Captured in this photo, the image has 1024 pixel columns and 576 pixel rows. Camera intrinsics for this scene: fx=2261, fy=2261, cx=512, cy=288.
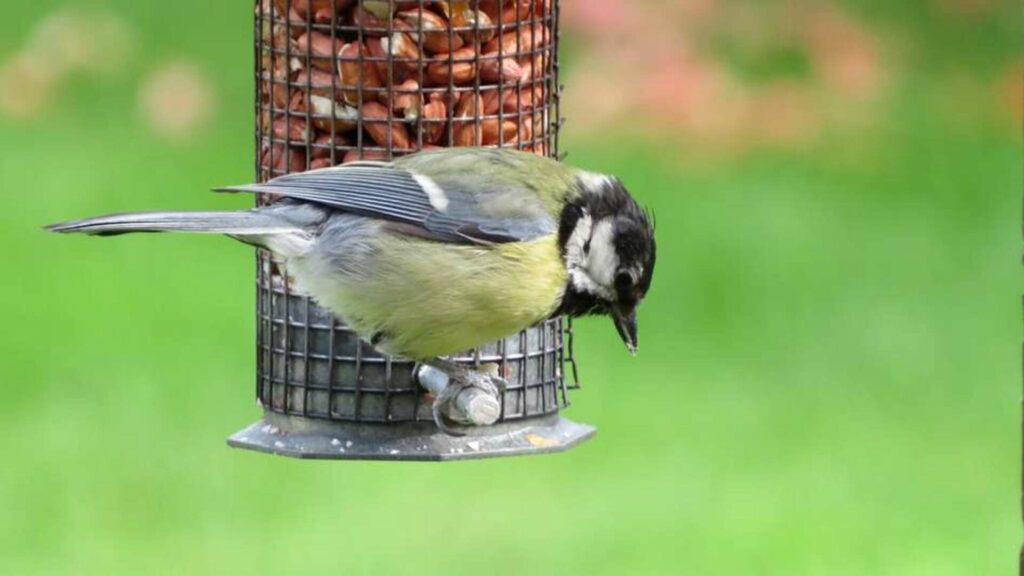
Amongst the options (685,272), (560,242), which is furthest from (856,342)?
(560,242)

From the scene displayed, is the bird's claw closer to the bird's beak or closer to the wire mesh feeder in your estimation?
the wire mesh feeder

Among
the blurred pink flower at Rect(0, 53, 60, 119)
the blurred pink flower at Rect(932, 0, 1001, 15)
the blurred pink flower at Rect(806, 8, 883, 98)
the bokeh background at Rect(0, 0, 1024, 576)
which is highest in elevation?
the blurred pink flower at Rect(932, 0, 1001, 15)

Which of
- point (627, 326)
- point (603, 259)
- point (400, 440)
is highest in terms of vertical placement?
point (603, 259)

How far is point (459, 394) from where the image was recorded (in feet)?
18.2

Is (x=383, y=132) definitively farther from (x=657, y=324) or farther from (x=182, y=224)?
(x=657, y=324)

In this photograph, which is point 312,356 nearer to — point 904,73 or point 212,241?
point 212,241

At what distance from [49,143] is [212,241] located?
1414mm

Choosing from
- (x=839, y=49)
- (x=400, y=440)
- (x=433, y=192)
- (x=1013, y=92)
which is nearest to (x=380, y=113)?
(x=433, y=192)

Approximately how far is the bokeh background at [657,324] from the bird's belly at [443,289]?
314 cm

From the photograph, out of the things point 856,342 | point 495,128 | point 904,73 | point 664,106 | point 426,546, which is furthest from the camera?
point 904,73

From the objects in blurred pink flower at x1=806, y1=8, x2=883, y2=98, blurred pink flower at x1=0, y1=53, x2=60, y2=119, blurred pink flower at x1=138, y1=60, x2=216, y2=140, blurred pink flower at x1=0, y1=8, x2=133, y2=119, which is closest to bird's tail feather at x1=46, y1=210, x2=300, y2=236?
blurred pink flower at x1=0, y1=8, x2=133, y2=119

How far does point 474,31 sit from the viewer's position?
5758 mm

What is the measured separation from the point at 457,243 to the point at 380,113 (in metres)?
0.50

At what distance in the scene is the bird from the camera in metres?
5.42
